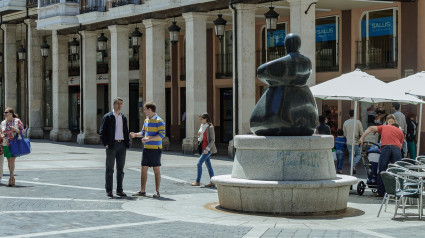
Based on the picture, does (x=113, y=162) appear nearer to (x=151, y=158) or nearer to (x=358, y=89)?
(x=151, y=158)

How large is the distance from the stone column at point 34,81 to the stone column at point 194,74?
13043mm

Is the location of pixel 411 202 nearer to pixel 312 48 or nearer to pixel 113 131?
pixel 113 131

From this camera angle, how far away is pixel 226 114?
34438 millimetres

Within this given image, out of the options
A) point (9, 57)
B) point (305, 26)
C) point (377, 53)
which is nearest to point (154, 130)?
point (305, 26)

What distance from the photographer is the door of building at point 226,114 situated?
112 feet

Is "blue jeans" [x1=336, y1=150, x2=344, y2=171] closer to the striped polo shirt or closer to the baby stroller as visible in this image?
the baby stroller

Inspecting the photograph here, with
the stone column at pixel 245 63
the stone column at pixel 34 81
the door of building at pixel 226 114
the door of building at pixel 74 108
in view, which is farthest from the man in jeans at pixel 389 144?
the door of building at pixel 74 108

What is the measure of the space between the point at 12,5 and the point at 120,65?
9.23m

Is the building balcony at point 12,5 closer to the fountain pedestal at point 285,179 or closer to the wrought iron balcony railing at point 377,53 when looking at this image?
the wrought iron balcony railing at point 377,53

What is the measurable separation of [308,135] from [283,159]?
3.10ft

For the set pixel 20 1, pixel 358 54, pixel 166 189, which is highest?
pixel 20 1

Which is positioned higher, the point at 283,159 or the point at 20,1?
the point at 20,1

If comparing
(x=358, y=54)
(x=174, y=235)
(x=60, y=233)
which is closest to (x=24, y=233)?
(x=60, y=233)

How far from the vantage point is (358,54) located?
91.0 ft
